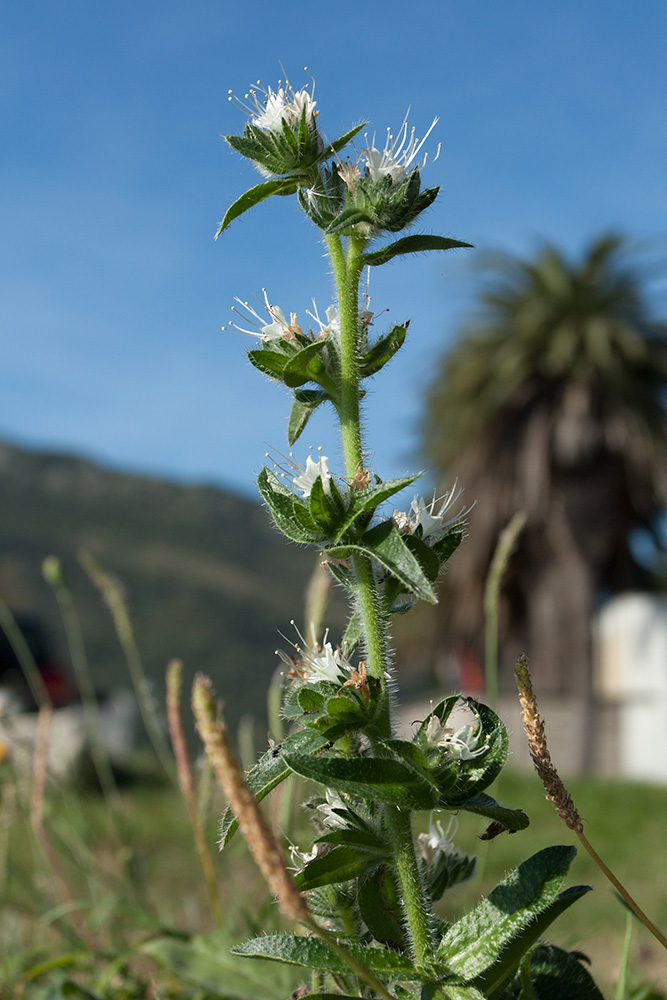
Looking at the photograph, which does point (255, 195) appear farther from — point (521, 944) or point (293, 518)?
point (521, 944)

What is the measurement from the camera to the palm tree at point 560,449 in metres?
8.38

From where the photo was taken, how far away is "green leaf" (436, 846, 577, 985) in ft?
2.21

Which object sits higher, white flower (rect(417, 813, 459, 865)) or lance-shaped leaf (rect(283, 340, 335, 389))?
lance-shaped leaf (rect(283, 340, 335, 389))

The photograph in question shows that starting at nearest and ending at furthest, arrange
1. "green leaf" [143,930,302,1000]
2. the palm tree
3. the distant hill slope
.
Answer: "green leaf" [143,930,302,1000]
the palm tree
the distant hill slope

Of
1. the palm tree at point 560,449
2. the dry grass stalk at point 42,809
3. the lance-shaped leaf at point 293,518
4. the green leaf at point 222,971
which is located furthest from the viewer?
the palm tree at point 560,449

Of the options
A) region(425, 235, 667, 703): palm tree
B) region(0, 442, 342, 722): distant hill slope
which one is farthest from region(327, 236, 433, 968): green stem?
region(0, 442, 342, 722): distant hill slope

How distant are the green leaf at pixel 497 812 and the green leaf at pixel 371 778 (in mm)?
48

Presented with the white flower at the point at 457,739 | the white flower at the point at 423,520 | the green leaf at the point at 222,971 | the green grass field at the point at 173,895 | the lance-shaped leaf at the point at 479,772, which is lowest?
the green grass field at the point at 173,895

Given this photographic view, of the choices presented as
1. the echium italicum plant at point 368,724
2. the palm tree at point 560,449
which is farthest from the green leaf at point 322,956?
the palm tree at point 560,449

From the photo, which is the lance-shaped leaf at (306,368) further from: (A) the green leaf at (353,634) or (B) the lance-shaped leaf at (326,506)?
(A) the green leaf at (353,634)

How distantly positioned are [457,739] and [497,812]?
64 mm

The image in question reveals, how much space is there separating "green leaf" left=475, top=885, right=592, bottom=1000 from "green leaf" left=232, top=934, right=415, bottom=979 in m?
0.07

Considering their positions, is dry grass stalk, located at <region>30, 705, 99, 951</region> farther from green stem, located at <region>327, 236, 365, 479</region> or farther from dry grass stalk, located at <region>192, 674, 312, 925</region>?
dry grass stalk, located at <region>192, 674, 312, 925</region>

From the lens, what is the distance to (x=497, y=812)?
0.71 metres
